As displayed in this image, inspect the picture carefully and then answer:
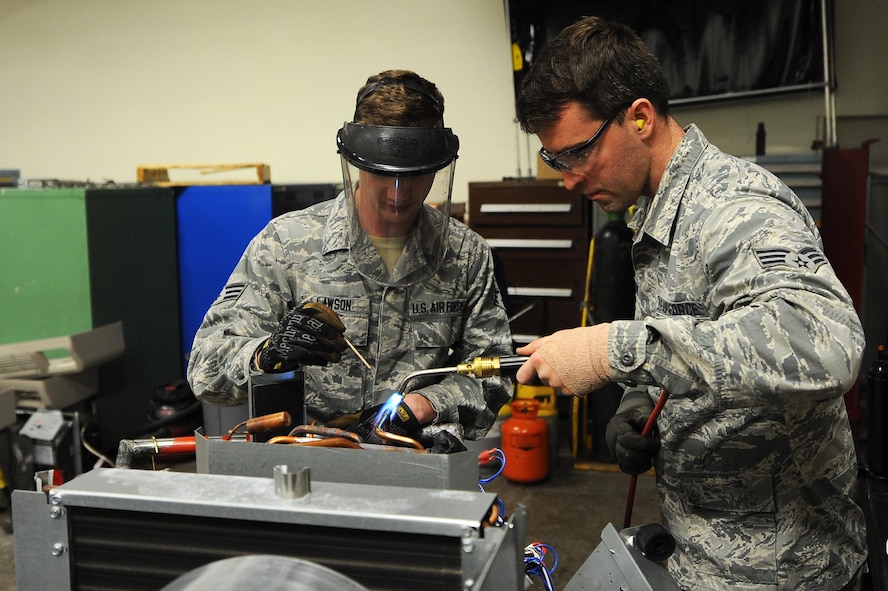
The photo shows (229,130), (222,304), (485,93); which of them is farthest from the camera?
(229,130)

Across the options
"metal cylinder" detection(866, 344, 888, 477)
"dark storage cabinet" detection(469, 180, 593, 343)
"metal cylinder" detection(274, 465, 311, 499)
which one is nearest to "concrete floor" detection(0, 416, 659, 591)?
"dark storage cabinet" detection(469, 180, 593, 343)

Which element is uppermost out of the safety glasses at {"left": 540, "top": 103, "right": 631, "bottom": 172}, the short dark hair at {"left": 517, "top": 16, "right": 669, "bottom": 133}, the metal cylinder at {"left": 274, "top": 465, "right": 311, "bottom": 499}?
the short dark hair at {"left": 517, "top": 16, "right": 669, "bottom": 133}

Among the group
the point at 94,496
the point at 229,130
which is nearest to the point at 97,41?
the point at 229,130

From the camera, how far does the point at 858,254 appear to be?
3791 mm

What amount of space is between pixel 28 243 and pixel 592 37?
3.38 m

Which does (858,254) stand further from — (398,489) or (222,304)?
(398,489)

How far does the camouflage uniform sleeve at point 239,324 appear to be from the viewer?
1.57 m

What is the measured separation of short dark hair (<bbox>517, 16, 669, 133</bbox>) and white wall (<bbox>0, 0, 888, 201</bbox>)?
3284 mm

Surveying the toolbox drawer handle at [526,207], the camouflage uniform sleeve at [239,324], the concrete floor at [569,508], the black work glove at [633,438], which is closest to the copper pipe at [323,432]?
the camouflage uniform sleeve at [239,324]

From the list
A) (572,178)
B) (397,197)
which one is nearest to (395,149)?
(397,197)

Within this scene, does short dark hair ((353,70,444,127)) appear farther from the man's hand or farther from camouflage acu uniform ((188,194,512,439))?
the man's hand

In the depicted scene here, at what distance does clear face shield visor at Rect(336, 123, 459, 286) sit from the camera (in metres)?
1.52

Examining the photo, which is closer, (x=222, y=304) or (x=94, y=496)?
(x=94, y=496)

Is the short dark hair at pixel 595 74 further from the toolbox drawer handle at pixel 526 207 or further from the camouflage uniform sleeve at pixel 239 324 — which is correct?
the toolbox drawer handle at pixel 526 207
